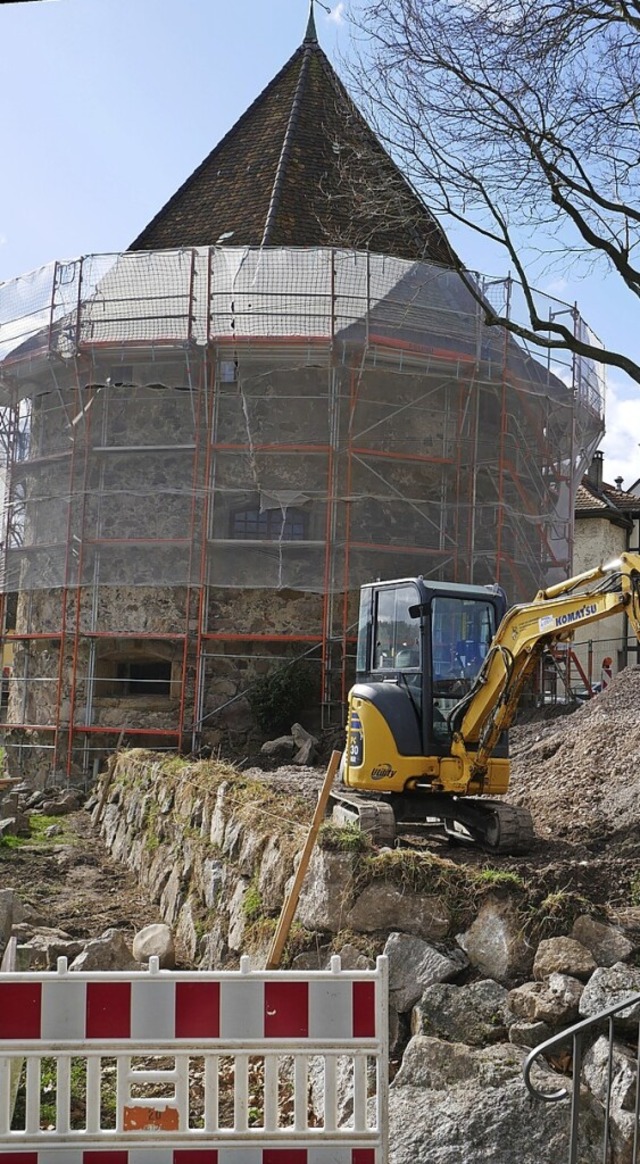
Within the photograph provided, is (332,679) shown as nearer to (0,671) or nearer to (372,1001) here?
(0,671)

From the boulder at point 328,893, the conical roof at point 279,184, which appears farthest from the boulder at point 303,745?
the boulder at point 328,893

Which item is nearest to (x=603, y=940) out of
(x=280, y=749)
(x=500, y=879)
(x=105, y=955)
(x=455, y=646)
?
(x=500, y=879)

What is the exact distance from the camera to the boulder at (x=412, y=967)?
6.87 meters

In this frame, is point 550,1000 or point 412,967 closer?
point 550,1000

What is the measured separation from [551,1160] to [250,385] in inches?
668

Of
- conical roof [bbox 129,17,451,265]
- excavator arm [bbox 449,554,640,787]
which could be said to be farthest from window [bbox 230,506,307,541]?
excavator arm [bbox 449,554,640,787]

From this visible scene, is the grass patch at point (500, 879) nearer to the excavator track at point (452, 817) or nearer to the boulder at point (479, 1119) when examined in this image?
the boulder at point (479, 1119)

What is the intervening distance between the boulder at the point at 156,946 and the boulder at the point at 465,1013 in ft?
8.24

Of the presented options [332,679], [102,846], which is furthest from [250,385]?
[102,846]

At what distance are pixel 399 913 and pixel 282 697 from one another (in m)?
12.4

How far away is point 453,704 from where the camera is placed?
36.2ft

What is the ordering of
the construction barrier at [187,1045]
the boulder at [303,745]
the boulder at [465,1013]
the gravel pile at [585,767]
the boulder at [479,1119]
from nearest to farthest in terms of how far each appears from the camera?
1. the construction barrier at [187,1045]
2. the boulder at [479,1119]
3. the boulder at [465,1013]
4. the gravel pile at [585,767]
5. the boulder at [303,745]

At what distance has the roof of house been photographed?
38500 millimetres

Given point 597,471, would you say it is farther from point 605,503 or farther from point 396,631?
point 396,631
